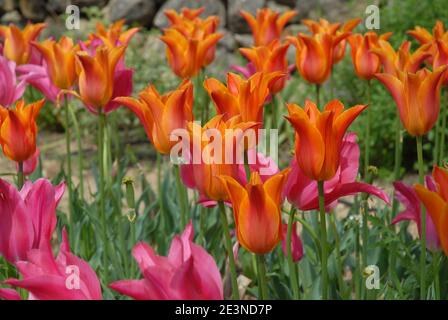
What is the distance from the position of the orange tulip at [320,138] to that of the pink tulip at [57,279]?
480 mm

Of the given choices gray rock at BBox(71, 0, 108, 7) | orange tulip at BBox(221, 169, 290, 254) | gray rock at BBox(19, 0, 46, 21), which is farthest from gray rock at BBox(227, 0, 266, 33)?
orange tulip at BBox(221, 169, 290, 254)

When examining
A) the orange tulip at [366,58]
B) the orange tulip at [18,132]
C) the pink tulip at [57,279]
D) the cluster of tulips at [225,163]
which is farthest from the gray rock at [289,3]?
the pink tulip at [57,279]

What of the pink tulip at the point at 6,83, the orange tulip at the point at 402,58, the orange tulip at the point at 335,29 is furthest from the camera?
the orange tulip at the point at 335,29

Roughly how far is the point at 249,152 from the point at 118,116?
412 centimetres

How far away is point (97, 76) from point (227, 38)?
189 inches

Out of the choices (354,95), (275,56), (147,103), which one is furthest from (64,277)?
(354,95)

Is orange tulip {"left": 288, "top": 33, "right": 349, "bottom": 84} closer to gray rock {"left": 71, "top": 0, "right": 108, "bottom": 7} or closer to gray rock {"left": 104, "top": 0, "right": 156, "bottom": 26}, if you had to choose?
gray rock {"left": 104, "top": 0, "right": 156, "bottom": 26}

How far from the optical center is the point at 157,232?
3.03m

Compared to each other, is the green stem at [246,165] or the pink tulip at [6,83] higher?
the pink tulip at [6,83]

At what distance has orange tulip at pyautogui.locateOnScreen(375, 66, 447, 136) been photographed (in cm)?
185

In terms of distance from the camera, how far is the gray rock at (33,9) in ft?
23.9

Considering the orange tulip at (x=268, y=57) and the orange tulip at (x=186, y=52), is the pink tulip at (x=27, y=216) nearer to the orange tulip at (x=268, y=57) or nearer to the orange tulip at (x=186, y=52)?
the orange tulip at (x=268, y=57)

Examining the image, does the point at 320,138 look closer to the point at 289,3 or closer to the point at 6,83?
the point at 6,83

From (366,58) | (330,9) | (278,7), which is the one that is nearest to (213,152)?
(366,58)
